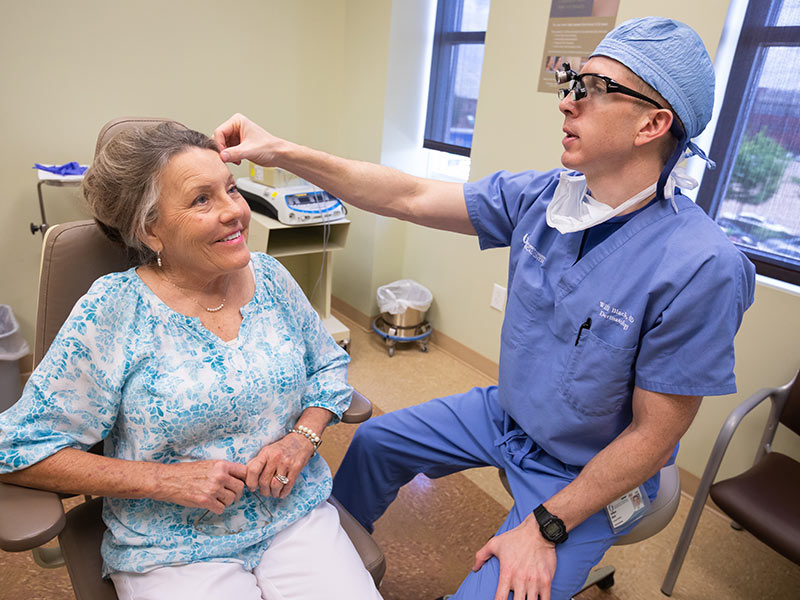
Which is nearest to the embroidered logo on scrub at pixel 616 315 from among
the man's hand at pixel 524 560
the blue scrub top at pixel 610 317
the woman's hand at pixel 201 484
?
the blue scrub top at pixel 610 317

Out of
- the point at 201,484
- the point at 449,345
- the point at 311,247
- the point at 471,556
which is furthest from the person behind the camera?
the point at 449,345

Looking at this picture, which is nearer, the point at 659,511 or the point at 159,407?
the point at 159,407

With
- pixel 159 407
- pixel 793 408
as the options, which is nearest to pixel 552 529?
pixel 159 407

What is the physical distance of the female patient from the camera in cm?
99

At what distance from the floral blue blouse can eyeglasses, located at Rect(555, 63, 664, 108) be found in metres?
0.82

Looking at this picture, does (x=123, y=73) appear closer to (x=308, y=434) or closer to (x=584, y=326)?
(x=308, y=434)

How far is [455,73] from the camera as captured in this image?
→ 9.49ft

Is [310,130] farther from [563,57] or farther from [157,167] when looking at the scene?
[157,167]

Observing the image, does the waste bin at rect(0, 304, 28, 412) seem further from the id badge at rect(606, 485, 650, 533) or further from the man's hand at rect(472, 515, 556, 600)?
the id badge at rect(606, 485, 650, 533)

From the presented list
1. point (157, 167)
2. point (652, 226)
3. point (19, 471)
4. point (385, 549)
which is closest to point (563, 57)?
point (652, 226)

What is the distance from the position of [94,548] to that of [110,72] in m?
2.02

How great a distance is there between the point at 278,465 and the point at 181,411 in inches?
8.7

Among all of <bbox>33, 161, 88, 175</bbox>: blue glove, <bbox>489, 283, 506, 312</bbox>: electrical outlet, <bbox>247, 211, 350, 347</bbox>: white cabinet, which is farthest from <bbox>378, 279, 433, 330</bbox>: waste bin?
<bbox>33, 161, 88, 175</bbox>: blue glove

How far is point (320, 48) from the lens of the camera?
2.94m
